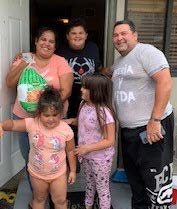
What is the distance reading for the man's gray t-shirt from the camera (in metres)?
2.11

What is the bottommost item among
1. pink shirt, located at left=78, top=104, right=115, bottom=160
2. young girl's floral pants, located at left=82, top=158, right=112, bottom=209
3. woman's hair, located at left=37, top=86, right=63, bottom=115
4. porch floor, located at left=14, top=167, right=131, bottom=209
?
porch floor, located at left=14, top=167, right=131, bottom=209

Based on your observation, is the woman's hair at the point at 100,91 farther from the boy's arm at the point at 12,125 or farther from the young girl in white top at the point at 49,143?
the boy's arm at the point at 12,125

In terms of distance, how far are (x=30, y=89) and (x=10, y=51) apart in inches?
25.2

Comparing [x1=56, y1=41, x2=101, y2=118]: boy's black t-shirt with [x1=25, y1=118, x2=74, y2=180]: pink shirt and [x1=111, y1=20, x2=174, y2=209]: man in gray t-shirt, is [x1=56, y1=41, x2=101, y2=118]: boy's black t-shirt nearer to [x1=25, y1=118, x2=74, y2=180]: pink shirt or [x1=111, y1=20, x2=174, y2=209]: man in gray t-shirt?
[x1=111, y1=20, x2=174, y2=209]: man in gray t-shirt

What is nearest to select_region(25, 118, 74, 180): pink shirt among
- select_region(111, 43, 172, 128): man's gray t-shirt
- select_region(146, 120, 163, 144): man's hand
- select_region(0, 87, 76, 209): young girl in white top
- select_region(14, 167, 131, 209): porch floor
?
select_region(0, 87, 76, 209): young girl in white top

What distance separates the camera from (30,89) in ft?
7.75

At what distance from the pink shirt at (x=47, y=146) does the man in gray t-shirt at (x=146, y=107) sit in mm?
464

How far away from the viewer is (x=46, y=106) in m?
2.15

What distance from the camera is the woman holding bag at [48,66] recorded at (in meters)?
2.45

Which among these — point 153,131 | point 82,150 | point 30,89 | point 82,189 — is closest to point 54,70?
point 30,89

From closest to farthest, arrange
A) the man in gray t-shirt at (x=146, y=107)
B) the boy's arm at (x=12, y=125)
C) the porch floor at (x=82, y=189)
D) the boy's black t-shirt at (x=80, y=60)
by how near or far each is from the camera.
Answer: the man in gray t-shirt at (x=146, y=107) < the boy's arm at (x=12, y=125) < the boy's black t-shirt at (x=80, y=60) < the porch floor at (x=82, y=189)

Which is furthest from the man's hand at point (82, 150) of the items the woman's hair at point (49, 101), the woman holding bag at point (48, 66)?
the woman holding bag at point (48, 66)

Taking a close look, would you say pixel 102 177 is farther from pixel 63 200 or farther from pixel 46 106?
pixel 46 106

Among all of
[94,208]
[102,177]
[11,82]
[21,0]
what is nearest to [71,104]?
[11,82]
